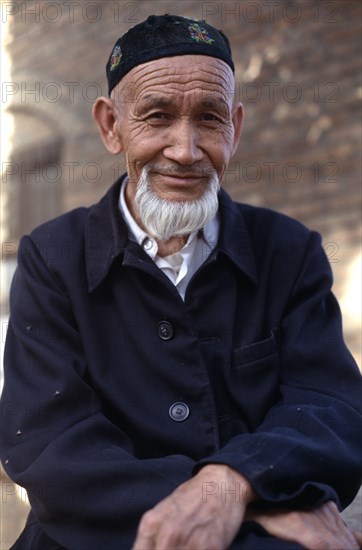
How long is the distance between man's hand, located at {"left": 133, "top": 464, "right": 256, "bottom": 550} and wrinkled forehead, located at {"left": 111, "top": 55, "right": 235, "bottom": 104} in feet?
3.97

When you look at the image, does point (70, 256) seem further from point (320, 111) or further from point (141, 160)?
point (320, 111)

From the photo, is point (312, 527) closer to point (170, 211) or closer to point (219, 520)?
point (219, 520)

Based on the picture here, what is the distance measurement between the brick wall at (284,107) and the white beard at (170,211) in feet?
8.14

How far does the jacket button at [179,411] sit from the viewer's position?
8.24 feet

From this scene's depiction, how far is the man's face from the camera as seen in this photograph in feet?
8.70

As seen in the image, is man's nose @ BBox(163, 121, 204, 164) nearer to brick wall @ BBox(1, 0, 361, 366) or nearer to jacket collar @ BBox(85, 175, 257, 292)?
jacket collar @ BBox(85, 175, 257, 292)

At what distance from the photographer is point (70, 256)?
271 cm

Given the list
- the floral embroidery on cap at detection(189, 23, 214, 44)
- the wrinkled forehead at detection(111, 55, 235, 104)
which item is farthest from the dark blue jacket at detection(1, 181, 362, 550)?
the floral embroidery on cap at detection(189, 23, 214, 44)

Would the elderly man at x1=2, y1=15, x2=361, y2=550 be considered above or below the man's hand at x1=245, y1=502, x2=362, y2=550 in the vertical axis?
above

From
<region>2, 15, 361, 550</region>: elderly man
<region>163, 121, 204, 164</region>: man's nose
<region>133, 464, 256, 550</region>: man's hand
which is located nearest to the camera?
<region>133, 464, 256, 550</region>: man's hand

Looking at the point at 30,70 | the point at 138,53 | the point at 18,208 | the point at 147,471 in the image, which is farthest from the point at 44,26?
the point at 147,471

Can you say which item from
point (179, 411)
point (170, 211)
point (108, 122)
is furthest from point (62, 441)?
point (108, 122)

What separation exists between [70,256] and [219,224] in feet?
1.74

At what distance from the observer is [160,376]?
2570 millimetres
